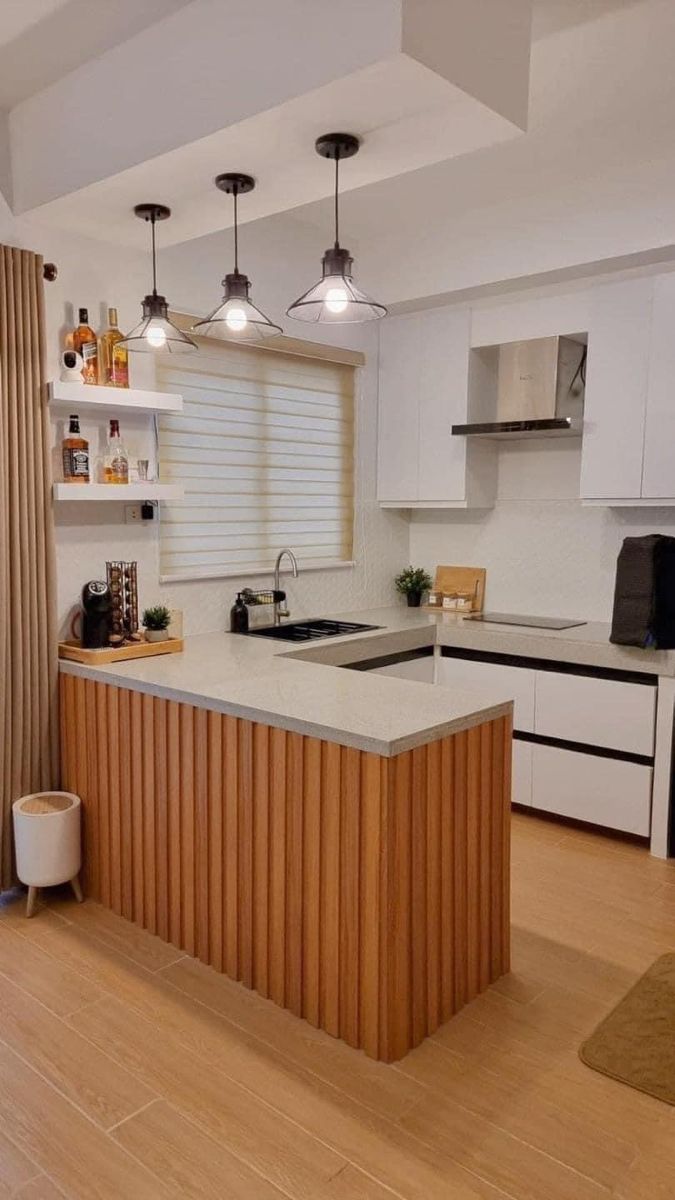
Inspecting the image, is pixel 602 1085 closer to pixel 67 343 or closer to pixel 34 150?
pixel 67 343

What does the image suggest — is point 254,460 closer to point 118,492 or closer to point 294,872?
point 118,492

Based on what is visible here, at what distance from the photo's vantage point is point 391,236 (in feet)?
13.0

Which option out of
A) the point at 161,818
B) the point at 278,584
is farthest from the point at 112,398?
the point at 161,818

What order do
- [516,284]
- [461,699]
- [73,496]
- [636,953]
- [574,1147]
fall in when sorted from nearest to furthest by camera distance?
[574,1147] → [461,699] → [636,953] → [73,496] → [516,284]

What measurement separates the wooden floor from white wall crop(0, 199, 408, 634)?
1422 millimetres

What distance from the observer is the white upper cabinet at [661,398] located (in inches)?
133

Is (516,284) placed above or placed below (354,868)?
above

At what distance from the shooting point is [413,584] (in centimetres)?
464

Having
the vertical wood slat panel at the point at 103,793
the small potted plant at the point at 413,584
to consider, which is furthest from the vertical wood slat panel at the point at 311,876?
the small potted plant at the point at 413,584

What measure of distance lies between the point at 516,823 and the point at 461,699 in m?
1.63

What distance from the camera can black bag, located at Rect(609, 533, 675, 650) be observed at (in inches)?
130

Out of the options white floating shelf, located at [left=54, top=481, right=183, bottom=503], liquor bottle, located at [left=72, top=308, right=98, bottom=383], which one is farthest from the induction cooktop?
liquor bottle, located at [left=72, top=308, right=98, bottom=383]

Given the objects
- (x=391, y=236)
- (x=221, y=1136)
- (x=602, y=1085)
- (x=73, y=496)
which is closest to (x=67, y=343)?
(x=73, y=496)

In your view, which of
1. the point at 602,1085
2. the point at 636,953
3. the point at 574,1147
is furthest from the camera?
the point at 636,953
